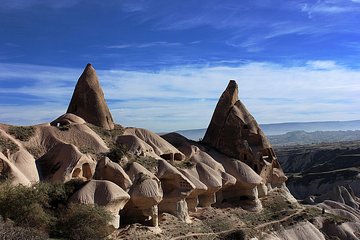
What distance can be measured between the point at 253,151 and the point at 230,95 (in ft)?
22.2

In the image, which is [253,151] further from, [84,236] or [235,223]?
[84,236]

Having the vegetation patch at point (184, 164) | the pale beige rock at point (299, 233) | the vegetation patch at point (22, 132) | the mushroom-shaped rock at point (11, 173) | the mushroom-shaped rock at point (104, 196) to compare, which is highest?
the vegetation patch at point (22, 132)

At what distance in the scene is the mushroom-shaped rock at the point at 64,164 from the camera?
1171 inches

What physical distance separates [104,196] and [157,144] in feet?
47.3

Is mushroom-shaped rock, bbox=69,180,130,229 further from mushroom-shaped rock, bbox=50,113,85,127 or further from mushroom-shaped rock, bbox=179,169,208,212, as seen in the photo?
mushroom-shaped rock, bbox=50,113,85,127

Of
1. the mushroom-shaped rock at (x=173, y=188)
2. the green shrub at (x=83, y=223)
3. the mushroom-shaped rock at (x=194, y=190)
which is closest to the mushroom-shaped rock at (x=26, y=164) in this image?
the green shrub at (x=83, y=223)

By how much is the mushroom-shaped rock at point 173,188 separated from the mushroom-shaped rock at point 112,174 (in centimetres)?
400

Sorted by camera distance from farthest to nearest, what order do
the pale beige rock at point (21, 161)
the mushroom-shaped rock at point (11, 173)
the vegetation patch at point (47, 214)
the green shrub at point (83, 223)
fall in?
the pale beige rock at point (21, 161), the mushroom-shaped rock at point (11, 173), the green shrub at point (83, 223), the vegetation patch at point (47, 214)

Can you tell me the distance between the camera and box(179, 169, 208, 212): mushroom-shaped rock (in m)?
36.4

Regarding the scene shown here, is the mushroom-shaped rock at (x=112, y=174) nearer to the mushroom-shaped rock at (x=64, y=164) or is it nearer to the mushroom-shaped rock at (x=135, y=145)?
the mushroom-shaped rock at (x=64, y=164)

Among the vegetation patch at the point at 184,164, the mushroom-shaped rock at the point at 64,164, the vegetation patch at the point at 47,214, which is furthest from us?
the vegetation patch at the point at 184,164

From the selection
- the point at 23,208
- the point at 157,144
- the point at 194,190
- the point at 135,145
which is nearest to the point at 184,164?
the point at 157,144

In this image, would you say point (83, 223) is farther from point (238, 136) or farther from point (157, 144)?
point (238, 136)

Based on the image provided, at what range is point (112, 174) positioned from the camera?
30.3 m
